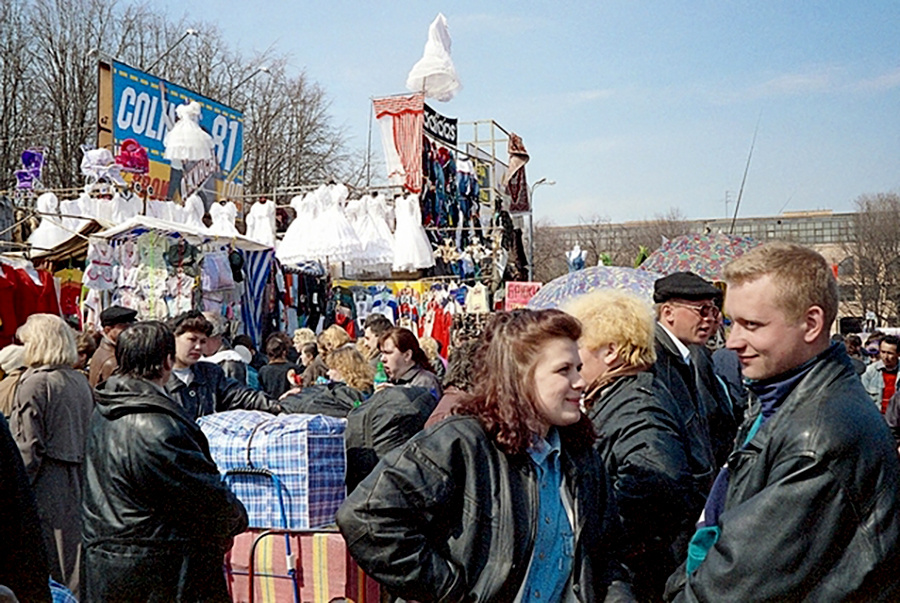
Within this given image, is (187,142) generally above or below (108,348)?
above

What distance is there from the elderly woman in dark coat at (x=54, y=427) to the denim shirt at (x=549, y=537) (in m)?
3.72

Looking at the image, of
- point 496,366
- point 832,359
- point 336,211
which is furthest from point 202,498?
point 336,211

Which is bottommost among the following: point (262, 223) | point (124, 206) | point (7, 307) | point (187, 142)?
point (7, 307)

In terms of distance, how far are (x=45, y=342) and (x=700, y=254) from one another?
5.59 meters

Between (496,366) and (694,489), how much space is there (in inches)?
37.8

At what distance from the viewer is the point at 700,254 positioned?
8570mm

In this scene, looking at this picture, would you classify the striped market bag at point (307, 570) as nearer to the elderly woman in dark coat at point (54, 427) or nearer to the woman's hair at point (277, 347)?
the elderly woman in dark coat at point (54, 427)

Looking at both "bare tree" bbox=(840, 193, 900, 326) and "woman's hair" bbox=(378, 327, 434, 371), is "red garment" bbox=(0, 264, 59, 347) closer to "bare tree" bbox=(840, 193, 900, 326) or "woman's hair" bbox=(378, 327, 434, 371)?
"woman's hair" bbox=(378, 327, 434, 371)

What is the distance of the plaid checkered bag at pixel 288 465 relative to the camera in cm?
478

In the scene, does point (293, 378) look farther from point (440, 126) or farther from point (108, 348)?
point (440, 126)

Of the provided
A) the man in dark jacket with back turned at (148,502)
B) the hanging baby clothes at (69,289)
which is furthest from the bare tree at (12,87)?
the man in dark jacket with back turned at (148,502)

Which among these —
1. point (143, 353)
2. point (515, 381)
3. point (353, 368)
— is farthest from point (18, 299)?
point (515, 381)

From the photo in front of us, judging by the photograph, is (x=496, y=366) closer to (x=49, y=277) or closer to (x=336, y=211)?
(x=49, y=277)

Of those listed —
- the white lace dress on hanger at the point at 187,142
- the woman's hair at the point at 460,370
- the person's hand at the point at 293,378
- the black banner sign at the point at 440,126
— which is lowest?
the person's hand at the point at 293,378
